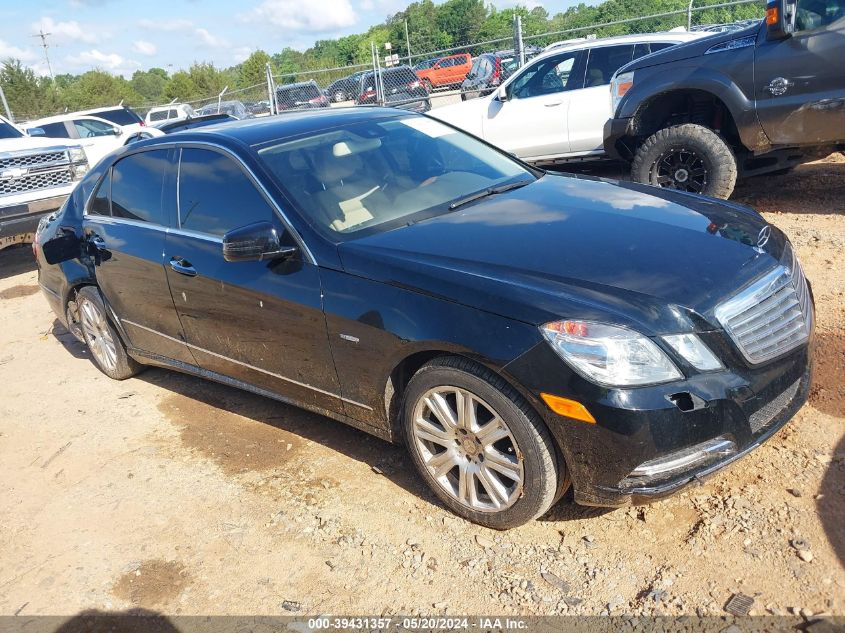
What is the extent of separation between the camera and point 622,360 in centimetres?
257

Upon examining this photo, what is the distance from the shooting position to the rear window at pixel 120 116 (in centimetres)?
1925

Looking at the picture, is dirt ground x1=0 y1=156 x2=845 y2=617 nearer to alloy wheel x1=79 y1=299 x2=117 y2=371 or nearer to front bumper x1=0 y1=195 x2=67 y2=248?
alloy wheel x1=79 y1=299 x2=117 y2=371

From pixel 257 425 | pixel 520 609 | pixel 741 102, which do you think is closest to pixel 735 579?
pixel 520 609

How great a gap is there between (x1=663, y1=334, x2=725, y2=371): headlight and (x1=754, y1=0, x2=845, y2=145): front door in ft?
14.3

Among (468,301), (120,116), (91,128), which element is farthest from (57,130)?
(468,301)

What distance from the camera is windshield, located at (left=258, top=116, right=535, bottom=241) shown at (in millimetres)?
3564

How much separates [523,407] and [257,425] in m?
2.16

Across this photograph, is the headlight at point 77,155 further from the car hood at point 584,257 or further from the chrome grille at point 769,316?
the chrome grille at point 769,316

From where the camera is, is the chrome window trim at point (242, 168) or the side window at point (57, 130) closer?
the chrome window trim at point (242, 168)

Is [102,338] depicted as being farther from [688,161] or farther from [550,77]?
[550,77]

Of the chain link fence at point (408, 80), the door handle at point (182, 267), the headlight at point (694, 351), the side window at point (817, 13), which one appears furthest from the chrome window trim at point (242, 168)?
the chain link fence at point (408, 80)

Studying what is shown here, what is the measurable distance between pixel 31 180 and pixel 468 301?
8338 mm

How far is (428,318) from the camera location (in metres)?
2.93

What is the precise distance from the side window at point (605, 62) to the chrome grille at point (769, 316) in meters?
6.09
